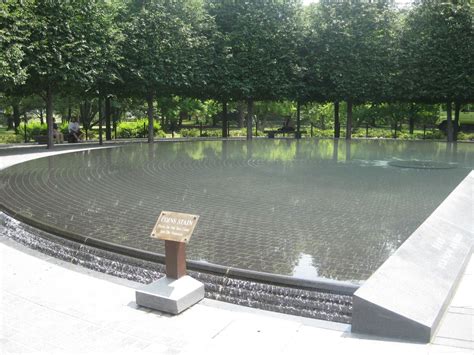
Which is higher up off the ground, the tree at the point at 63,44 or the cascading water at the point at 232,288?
the tree at the point at 63,44

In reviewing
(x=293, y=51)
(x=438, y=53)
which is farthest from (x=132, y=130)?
(x=438, y=53)

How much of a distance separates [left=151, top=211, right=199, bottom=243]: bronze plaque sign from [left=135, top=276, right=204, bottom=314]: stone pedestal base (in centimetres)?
50

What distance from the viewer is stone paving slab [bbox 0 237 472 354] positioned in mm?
3984

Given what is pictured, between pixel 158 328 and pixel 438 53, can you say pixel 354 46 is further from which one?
pixel 158 328

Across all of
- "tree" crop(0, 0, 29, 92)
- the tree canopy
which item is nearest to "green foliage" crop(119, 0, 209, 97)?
the tree canopy

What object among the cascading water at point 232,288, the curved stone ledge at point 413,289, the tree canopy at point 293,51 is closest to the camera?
the curved stone ledge at point 413,289

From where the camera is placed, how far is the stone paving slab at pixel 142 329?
13.1 ft

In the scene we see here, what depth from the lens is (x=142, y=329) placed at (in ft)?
14.3

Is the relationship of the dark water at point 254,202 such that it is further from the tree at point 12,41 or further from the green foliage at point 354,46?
the green foliage at point 354,46

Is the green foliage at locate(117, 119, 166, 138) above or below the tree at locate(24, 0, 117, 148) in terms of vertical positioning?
below

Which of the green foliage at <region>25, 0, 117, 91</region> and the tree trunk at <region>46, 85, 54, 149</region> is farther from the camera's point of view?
the tree trunk at <region>46, 85, 54, 149</region>

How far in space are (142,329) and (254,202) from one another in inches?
236

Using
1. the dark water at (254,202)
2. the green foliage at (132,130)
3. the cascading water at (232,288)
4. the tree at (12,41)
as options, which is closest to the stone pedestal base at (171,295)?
the cascading water at (232,288)

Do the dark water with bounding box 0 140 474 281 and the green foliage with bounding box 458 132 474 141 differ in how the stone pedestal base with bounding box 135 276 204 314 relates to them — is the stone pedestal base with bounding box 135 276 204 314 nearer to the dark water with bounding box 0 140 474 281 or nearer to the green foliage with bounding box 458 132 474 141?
the dark water with bounding box 0 140 474 281
